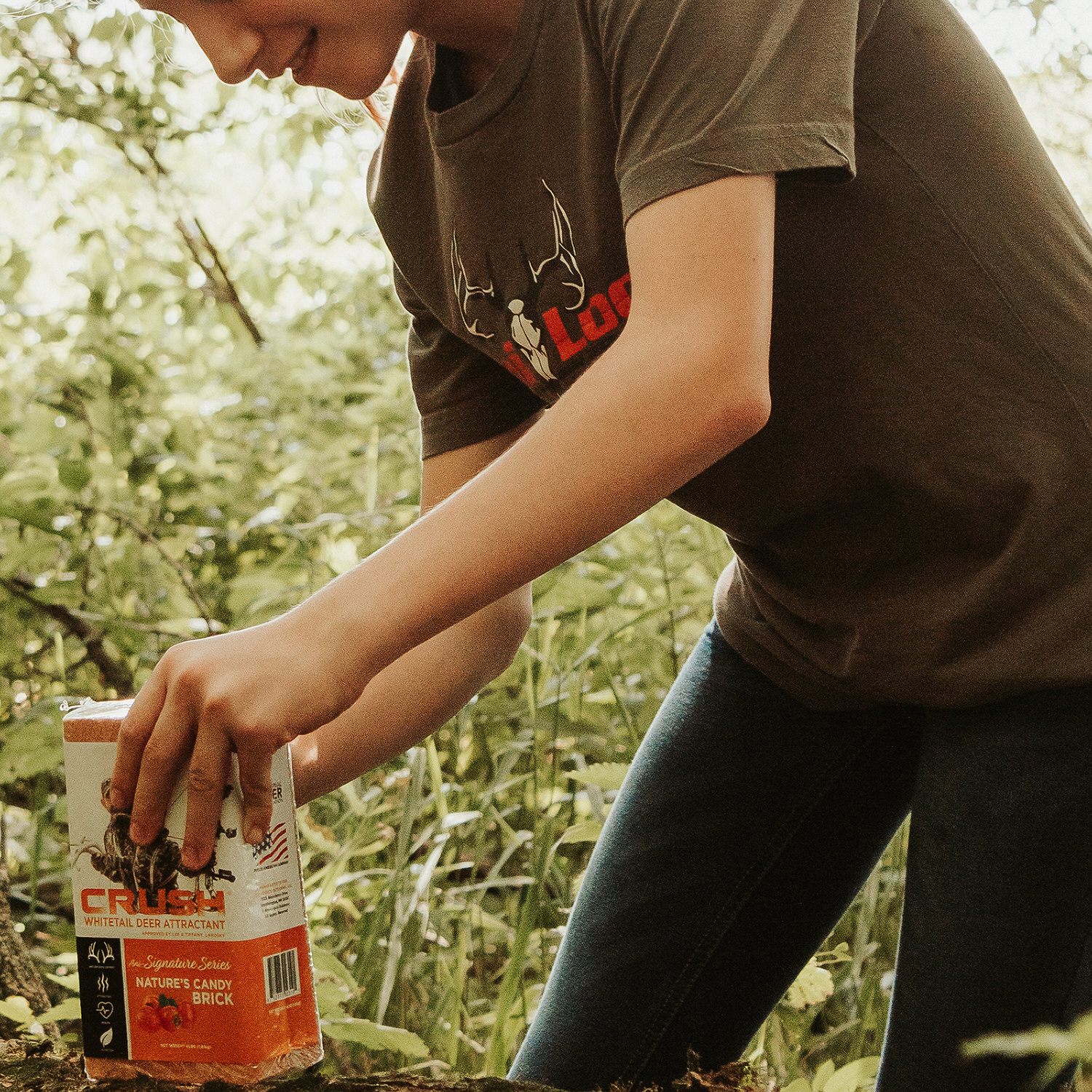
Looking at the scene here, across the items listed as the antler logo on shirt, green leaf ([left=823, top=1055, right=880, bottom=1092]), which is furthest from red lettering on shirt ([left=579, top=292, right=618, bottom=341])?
green leaf ([left=823, top=1055, right=880, bottom=1092])

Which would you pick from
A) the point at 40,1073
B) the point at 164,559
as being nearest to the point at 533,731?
the point at 164,559

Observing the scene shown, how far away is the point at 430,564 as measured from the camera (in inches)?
25.3

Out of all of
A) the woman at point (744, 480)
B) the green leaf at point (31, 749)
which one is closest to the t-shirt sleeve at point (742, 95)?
the woman at point (744, 480)

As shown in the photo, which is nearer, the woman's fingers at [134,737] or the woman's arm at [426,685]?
the woman's fingers at [134,737]

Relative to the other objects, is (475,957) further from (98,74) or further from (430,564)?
(98,74)

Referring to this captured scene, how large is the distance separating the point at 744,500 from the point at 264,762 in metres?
0.47

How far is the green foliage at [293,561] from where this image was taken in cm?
156

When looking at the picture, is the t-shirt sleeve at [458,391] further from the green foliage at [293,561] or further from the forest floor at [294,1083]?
the forest floor at [294,1083]

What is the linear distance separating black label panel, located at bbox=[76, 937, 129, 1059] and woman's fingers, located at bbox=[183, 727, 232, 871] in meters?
0.10

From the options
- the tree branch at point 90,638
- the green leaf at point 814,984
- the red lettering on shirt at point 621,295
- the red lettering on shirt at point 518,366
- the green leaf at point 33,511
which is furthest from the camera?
the tree branch at point 90,638

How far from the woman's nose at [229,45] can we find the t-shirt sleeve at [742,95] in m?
0.29

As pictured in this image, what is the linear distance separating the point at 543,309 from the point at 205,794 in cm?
49

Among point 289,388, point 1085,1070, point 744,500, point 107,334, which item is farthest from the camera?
point 289,388

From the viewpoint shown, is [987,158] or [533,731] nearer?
[987,158]
